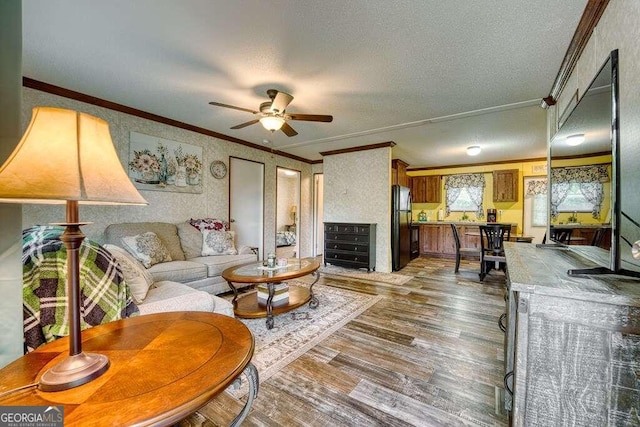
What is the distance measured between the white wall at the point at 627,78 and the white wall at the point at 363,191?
328 centimetres

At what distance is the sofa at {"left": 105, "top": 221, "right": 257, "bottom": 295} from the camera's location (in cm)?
294

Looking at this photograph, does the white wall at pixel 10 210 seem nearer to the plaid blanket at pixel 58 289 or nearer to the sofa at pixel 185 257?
the plaid blanket at pixel 58 289

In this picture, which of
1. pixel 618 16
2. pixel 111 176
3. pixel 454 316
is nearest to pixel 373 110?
pixel 618 16

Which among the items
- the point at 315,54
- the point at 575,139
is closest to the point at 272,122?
the point at 315,54

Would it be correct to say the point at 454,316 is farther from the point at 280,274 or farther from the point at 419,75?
the point at 419,75

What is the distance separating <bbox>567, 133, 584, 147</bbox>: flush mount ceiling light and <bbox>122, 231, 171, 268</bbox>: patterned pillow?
12.8 ft

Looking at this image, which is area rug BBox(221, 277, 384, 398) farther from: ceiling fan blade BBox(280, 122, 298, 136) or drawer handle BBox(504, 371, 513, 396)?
ceiling fan blade BBox(280, 122, 298, 136)

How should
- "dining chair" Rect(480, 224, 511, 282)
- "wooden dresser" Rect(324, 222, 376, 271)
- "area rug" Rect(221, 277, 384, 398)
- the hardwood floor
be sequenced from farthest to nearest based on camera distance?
"wooden dresser" Rect(324, 222, 376, 271) → "dining chair" Rect(480, 224, 511, 282) → "area rug" Rect(221, 277, 384, 398) → the hardwood floor

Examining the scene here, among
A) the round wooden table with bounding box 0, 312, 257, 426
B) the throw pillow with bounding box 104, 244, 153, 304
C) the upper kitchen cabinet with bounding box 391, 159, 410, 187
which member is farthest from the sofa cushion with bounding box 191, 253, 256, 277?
the upper kitchen cabinet with bounding box 391, 159, 410, 187

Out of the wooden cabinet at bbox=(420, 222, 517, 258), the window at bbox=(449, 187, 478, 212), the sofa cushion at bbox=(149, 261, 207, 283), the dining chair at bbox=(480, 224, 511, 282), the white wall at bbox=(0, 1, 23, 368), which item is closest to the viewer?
the white wall at bbox=(0, 1, 23, 368)

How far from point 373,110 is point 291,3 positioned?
6.36 ft

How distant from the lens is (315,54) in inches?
87.2

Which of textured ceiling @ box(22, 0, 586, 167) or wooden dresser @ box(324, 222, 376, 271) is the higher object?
textured ceiling @ box(22, 0, 586, 167)

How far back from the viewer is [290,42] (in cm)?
206
